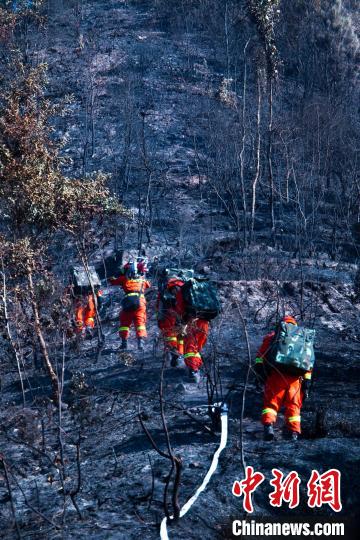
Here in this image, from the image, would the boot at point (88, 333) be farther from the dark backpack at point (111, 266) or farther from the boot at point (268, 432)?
the boot at point (268, 432)

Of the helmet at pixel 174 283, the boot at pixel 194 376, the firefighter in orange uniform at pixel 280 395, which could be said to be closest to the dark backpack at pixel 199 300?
the helmet at pixel 174 283

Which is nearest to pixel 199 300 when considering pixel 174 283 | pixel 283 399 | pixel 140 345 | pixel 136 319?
pixel 174 283

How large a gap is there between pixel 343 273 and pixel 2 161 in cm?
963

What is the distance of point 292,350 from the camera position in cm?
702

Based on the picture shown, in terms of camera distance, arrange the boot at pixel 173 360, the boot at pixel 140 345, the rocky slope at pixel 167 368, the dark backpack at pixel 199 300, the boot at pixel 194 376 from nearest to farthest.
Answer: the rocky slope at pixel 167 368, the dark backpack at pixel 199 300, the boot at pixel 194 376, the boot at pixel 173 360, the boot at pixel 140 345

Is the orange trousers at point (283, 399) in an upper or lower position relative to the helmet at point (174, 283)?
lower

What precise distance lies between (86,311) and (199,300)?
409 cm

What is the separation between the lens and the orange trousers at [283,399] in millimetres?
6941

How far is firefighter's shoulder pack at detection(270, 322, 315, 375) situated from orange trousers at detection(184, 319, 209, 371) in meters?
1.33

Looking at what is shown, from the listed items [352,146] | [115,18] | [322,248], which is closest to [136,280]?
[322,248]

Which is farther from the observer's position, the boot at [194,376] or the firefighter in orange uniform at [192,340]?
the boot at [194,376]

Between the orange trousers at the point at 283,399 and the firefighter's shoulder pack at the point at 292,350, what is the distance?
12 centimetres

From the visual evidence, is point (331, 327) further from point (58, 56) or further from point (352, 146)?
point (58, 56)

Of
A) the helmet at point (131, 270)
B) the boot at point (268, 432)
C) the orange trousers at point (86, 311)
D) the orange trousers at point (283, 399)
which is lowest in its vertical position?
the orange trousers at point (86, 311)
